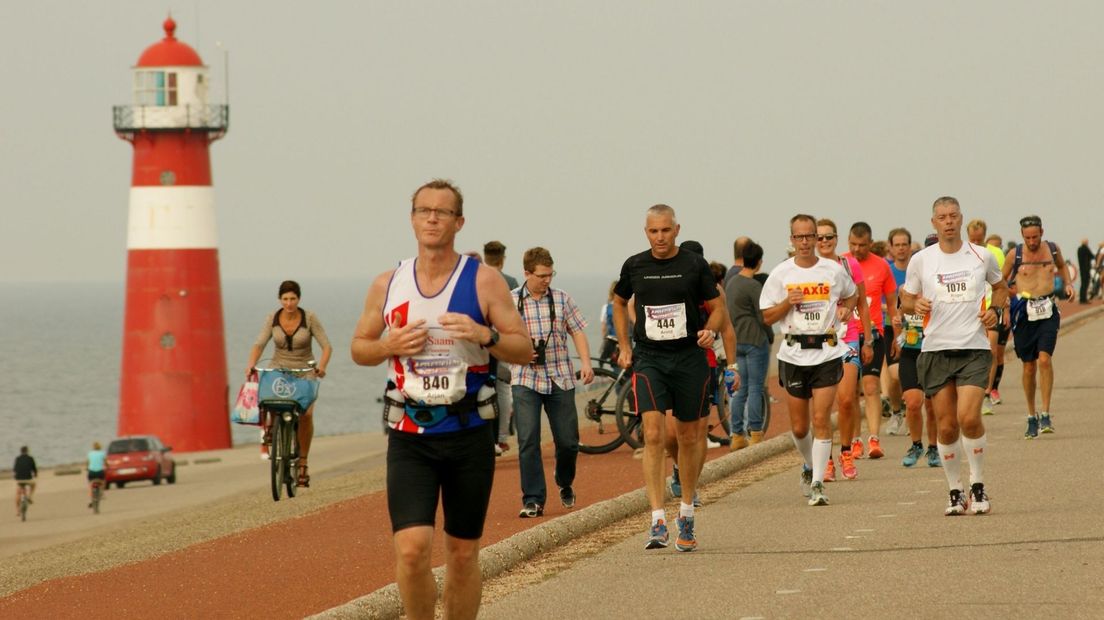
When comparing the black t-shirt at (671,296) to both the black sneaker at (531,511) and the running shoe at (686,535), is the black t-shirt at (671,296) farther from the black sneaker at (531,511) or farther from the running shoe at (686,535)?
the black sneaker at (531,511)

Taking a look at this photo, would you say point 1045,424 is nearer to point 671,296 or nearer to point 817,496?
point 817,496

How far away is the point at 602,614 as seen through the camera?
28.2 ft

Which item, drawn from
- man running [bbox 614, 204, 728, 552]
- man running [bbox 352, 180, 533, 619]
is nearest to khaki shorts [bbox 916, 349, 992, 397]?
man running [bbox 614, 204, 728, 552]

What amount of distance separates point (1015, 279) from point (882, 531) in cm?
593

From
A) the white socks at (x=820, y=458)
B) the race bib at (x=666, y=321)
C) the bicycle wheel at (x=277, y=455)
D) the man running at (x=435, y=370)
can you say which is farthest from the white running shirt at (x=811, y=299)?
the man running at (x=435, y=370)

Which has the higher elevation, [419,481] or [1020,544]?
[419,481]

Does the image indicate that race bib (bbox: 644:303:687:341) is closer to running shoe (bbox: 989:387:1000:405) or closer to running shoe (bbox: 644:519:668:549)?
running shoe (bbox: 644:519:668:549)

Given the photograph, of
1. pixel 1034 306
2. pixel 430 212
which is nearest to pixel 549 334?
pixel 1034 306

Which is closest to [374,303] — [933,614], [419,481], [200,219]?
[419,481]

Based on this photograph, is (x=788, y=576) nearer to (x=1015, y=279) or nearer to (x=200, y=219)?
(x=1015, y=279)

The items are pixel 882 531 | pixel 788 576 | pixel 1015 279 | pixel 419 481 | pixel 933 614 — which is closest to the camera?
pixel 419 481

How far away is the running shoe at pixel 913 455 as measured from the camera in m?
14.8

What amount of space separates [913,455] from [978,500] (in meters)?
3.27

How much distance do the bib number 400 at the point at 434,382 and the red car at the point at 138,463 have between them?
40.4m
